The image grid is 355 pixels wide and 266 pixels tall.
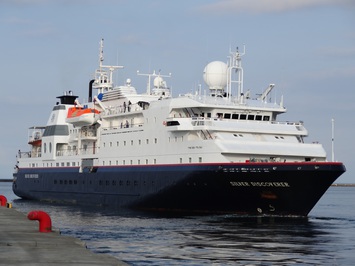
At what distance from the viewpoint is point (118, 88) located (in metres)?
61.0

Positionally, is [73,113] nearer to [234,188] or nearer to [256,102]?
[256,102]

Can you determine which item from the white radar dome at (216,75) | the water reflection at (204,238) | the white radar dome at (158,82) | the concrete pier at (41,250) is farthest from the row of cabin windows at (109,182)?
the concrete pier at (41,250)

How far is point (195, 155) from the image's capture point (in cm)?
4847

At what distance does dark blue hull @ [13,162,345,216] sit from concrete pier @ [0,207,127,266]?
57.1 feet

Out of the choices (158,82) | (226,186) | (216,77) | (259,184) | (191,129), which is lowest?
(226,186)

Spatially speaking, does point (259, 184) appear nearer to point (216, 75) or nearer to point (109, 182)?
point (216, 75)

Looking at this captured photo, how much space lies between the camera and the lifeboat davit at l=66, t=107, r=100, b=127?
61312mm

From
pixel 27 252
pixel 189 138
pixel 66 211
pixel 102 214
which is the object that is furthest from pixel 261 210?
pixel 27 252

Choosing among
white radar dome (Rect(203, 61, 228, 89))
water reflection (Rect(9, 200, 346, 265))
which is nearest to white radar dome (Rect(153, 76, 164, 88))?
white radar dome (Rect(203, 61, 228, 89))

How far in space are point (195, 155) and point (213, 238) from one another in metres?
15.0

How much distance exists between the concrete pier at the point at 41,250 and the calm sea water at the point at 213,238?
91.5 inches

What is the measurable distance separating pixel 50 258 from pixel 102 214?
99.2 ft

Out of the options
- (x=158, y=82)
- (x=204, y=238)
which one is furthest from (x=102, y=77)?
(x=204, y=238)

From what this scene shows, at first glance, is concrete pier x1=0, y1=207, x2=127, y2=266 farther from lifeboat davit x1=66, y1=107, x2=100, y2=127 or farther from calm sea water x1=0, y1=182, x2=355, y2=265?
lifeboat davit x1=66, y1=107, x2=100, y2=127
